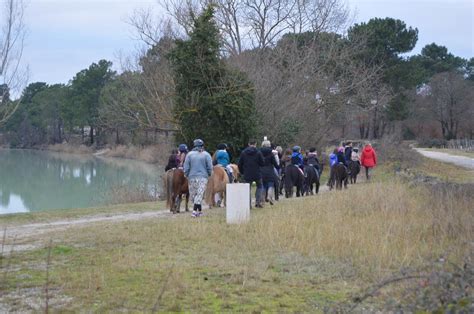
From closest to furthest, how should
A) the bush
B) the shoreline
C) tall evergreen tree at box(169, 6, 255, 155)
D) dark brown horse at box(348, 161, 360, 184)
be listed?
dark brown horse at box(348, 161, 360, 184), tall evergreen tree at box(169, 6, 255, 155), the shoreline, the bush

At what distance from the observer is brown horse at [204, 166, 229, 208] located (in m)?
18.1

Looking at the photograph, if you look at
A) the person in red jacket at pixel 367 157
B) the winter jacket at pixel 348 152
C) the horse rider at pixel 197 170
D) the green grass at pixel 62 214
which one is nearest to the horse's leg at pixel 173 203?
the horse rider at pixel 197 170

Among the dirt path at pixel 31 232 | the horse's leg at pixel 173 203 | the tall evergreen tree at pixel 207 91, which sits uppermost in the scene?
the tall evergreen tree at pixel 207 91

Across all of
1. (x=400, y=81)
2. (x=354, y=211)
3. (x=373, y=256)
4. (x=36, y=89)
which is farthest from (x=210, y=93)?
(x=36, y=89)

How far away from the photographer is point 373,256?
30.5ft

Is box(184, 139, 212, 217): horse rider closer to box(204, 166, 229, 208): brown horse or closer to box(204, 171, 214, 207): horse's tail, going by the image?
box(204, 166, 229, 208): brown horse

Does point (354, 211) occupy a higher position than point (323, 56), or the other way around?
point (323, 56)

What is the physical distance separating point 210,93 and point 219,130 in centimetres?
169

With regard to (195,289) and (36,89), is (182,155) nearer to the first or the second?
(195,289)

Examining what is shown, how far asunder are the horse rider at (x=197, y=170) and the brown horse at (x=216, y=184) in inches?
87.5

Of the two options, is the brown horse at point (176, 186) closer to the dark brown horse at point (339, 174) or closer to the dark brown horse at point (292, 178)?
the dark brown horse at point (292, 178)

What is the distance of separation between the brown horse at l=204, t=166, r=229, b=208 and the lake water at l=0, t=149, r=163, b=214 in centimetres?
1102

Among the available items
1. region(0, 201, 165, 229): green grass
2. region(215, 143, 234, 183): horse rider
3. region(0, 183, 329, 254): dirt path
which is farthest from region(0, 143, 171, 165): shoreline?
region(0, 183, 329, 254): dirt path

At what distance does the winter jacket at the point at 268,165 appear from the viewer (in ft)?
59.8
